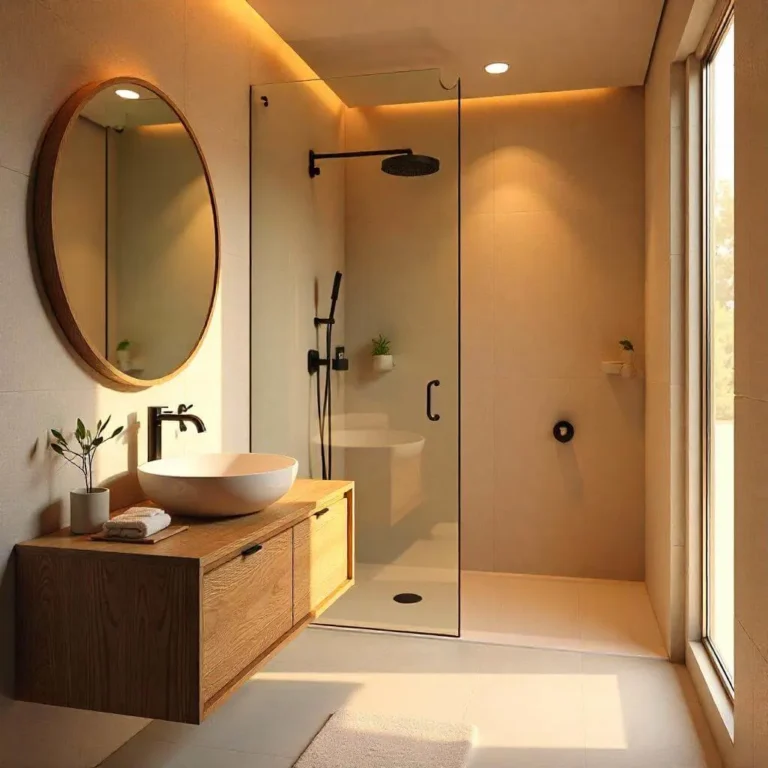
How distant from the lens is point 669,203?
3072 mm

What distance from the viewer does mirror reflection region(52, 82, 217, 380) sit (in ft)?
7.06

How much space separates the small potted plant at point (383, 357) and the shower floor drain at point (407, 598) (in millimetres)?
969

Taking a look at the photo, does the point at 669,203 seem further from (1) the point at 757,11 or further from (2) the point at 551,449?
(2) the point at 551,449

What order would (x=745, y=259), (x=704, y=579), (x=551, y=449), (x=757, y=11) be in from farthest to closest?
(x=551, y=449), (x=704, y=579), (x=745, y=259), (x=757, y=11)

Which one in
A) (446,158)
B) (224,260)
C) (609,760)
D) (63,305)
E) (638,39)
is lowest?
(609,760)

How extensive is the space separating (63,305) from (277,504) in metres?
0.90

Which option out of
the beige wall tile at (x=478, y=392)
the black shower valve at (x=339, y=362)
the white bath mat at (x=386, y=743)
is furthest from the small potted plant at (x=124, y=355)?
the beige wall tile at (x=478, y=392)

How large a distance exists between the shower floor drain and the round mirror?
140 cm

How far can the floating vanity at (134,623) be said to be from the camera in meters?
1.87

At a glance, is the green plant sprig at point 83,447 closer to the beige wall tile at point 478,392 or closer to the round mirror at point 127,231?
the round mirror at point 127,231

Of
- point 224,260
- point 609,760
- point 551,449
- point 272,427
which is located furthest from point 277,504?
point 551,449

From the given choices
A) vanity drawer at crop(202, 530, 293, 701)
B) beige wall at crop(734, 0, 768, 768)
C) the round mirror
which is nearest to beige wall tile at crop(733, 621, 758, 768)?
beige wall at crop(734, 0, 768, 768)

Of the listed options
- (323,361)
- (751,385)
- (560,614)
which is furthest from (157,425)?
(560,614)

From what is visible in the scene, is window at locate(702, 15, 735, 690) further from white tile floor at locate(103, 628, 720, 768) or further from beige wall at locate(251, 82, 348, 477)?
beige wall at locate(251, 82, 348, 477)
